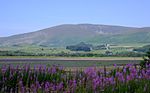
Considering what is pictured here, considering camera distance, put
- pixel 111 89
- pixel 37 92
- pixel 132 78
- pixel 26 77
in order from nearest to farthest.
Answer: pixel 37 92
pixel 111 89
pixel 132 78
pixel 26 77

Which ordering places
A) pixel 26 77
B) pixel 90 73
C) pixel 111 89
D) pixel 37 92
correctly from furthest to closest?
pixel 26 77 → pixel 90 73 → pixel 111 89 → pixel 37 92

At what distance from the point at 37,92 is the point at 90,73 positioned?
119 inches

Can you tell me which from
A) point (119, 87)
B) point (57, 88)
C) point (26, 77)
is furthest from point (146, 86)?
point (26, 77)

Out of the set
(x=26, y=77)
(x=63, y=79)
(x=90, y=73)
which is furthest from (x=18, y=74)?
(x=90, y=73)

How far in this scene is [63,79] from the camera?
12.6 m

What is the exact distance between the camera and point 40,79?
13.4 metres

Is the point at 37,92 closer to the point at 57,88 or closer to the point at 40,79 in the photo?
the point at 57,88

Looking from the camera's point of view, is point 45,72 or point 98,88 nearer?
point 98,88

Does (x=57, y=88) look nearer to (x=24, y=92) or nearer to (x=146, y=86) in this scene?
(x=24, y=92)

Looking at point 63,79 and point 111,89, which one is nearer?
point 111,89

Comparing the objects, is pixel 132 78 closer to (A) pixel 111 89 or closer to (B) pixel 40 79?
(A) pixel 111 89

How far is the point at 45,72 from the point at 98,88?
14.0 feet

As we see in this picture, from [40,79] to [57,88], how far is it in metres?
3.96

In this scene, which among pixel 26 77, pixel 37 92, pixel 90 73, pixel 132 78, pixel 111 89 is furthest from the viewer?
pixel 26 77
